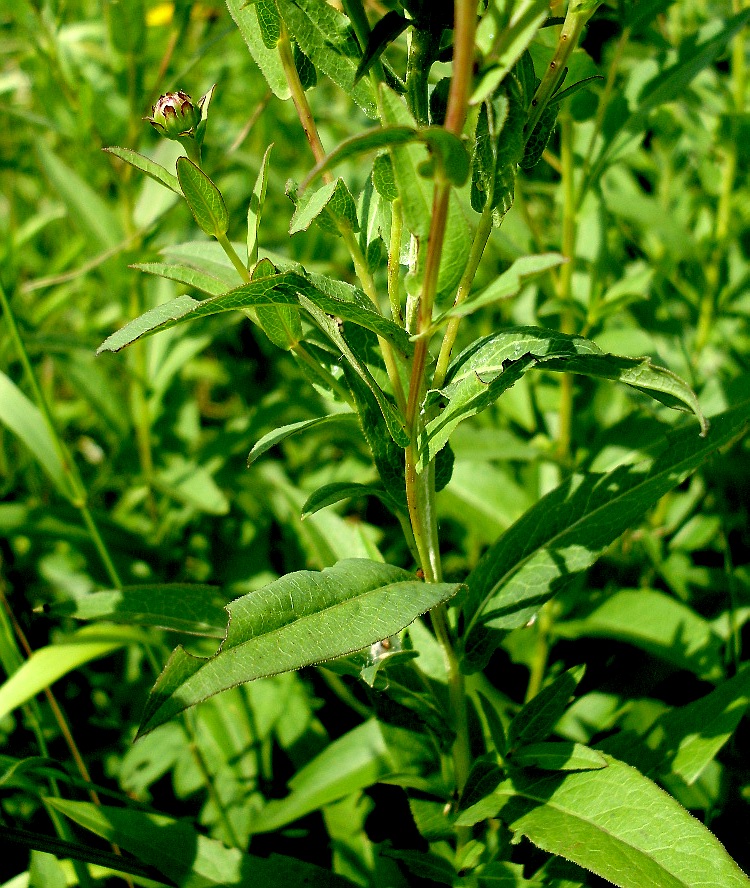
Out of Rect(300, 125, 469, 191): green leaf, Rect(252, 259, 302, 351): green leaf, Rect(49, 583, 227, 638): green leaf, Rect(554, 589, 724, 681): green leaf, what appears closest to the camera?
Rect(300, 125, 469, 191): green leaf

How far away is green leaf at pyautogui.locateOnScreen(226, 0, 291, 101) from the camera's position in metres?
0.92

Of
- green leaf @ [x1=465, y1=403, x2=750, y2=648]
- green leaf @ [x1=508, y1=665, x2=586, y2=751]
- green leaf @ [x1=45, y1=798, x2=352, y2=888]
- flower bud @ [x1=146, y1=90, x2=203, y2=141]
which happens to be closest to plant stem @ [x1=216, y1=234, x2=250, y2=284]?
flower bud @ [x1=146, y1=90, x2=203, y2=141]

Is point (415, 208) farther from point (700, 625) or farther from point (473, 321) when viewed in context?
point (473, 321)

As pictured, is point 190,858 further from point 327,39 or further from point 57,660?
point 327,39

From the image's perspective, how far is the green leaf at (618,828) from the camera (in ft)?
2.83

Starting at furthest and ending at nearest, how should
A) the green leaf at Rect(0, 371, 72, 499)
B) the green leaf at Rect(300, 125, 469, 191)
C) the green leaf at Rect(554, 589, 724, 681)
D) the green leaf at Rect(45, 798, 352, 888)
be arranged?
the green leaf at Rect(0, 371, 72, 499), the green leaf at Rect(554, 589, 724, 681), the green leaf at Rect(45, 798, 352, 888), the green leaf at Rect(300, 125, 469, 191)

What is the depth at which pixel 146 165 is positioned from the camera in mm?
868

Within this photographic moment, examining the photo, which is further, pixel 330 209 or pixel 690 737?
pixel 690 737

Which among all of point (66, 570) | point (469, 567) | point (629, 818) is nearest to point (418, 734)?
point (629, 818)

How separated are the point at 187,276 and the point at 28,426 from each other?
907 mm

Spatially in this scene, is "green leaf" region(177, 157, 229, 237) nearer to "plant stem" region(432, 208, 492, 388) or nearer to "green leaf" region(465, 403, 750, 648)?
"plant stem" region(432, 208, 492, 388)

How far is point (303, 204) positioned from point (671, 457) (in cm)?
65

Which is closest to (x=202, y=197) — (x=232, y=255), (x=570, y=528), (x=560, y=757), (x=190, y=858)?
(x=232, y=255)

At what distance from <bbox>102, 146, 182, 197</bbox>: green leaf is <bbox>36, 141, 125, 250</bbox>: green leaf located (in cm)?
127
